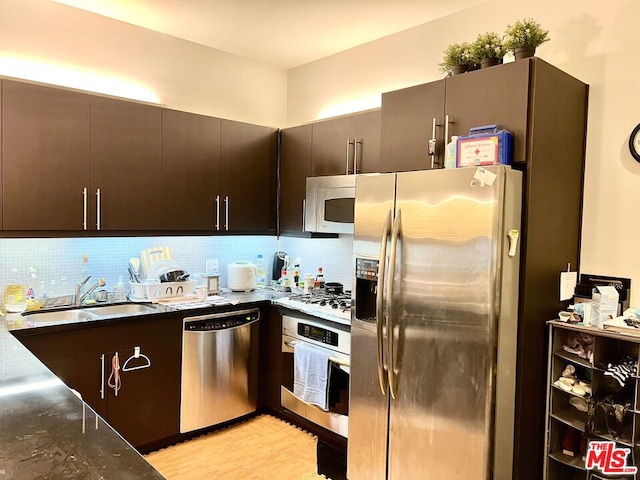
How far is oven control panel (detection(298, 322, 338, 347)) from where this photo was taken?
2.93 metres

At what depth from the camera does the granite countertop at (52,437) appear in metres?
1.07

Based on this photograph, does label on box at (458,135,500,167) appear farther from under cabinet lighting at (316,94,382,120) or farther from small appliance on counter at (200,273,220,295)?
small appliance on counter at (200,273,220,295)

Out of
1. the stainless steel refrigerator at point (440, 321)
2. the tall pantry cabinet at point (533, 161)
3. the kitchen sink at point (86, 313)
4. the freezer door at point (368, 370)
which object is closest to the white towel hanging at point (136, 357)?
the kitchen sink at point (86, 313)

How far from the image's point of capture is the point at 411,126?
2.47 meters

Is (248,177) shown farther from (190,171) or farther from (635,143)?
(635,143)

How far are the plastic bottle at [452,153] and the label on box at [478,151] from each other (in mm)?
25

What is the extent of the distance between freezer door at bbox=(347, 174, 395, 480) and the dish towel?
1.33 ft

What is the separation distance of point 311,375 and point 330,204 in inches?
46.3

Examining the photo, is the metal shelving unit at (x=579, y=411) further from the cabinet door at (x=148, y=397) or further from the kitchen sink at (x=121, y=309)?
the kitchen sink at (x=121, y=309)

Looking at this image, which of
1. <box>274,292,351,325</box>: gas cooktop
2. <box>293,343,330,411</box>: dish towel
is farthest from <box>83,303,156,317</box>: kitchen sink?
<box>293,343,330,411</box>: dish towel

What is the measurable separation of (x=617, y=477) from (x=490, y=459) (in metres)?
0.54

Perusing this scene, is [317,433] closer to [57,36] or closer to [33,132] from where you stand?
[33,132]

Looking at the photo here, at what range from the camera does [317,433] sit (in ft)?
10.2

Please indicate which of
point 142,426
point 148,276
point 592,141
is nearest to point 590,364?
point 592,141
